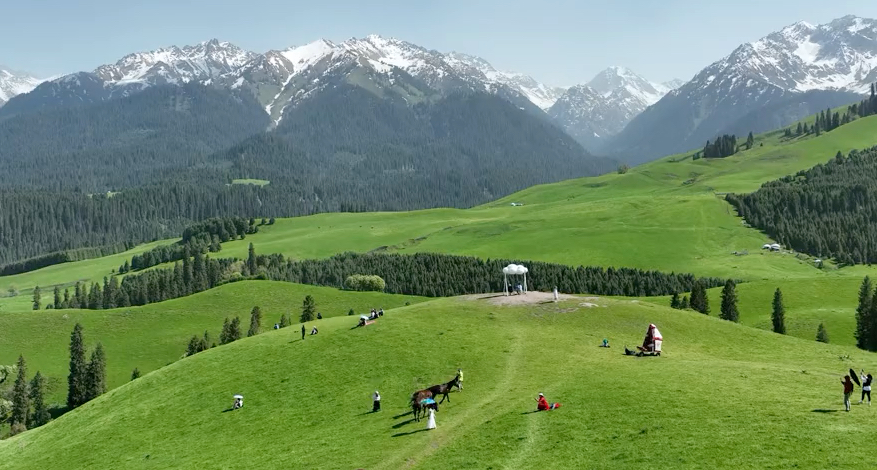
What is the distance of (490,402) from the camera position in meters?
58.1

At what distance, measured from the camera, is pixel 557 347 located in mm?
74562

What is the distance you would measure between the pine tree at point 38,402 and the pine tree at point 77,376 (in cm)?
467

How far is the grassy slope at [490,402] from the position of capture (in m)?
43.8

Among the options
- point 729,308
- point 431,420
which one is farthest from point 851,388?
point 729,308

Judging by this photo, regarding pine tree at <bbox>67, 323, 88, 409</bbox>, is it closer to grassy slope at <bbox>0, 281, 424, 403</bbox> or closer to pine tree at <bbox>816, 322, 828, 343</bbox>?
grassy slope at <bbox>0, 281, 424, 403</bbox>

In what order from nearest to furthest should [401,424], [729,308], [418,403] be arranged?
[401,424]
[418,403]
[729,308]

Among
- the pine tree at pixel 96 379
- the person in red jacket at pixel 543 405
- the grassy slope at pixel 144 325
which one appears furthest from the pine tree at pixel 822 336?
the pine tree at pixel 96 379

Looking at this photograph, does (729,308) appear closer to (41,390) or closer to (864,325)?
(864,325)

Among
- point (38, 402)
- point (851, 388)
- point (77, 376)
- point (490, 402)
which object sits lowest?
point (38, 402)

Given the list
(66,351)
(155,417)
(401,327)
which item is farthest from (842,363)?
(66,351)

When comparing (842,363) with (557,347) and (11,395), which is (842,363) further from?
(11,395)

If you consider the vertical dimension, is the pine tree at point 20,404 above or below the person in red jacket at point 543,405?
below

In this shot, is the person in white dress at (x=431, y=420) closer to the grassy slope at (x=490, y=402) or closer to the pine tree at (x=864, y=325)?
the grassy slope at (x=490, y=402)

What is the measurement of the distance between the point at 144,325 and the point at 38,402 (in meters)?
43.1
